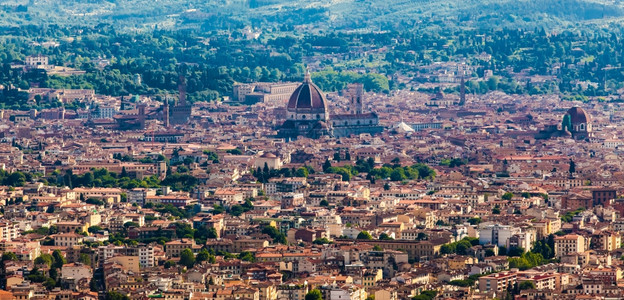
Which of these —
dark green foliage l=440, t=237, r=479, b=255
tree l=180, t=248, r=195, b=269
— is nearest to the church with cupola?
dark green foliage l=440, t=237, r=479, b=255

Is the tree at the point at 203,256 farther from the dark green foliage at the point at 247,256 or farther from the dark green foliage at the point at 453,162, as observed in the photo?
the dark green foliage at the point at 453,162

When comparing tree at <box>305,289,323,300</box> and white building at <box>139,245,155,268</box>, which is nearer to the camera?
tree at <box>305,289,323,300</box>

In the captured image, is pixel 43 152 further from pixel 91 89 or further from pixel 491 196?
pixel 91 89

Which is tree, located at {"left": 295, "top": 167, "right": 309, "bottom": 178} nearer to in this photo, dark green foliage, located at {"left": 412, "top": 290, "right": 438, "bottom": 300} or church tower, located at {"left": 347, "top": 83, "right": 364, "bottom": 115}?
dark green foliage, located at {"left": 412, "top": 290, "right": 438, "bottom": 300}

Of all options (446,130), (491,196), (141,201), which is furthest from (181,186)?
(446,130)

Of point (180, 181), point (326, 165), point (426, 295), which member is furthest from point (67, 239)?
point (326, 165)

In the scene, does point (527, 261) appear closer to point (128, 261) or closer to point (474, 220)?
point (474, 220)
